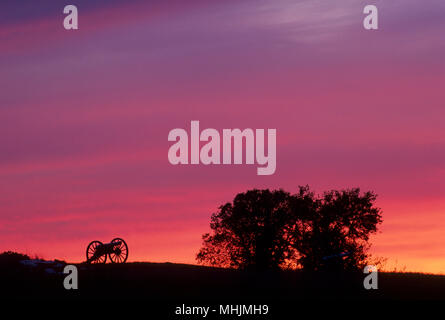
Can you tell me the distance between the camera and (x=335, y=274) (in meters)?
47.3

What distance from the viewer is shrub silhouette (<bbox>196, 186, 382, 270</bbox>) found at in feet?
216

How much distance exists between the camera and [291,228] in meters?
67.9

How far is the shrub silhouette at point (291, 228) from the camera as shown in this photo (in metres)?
65.9
